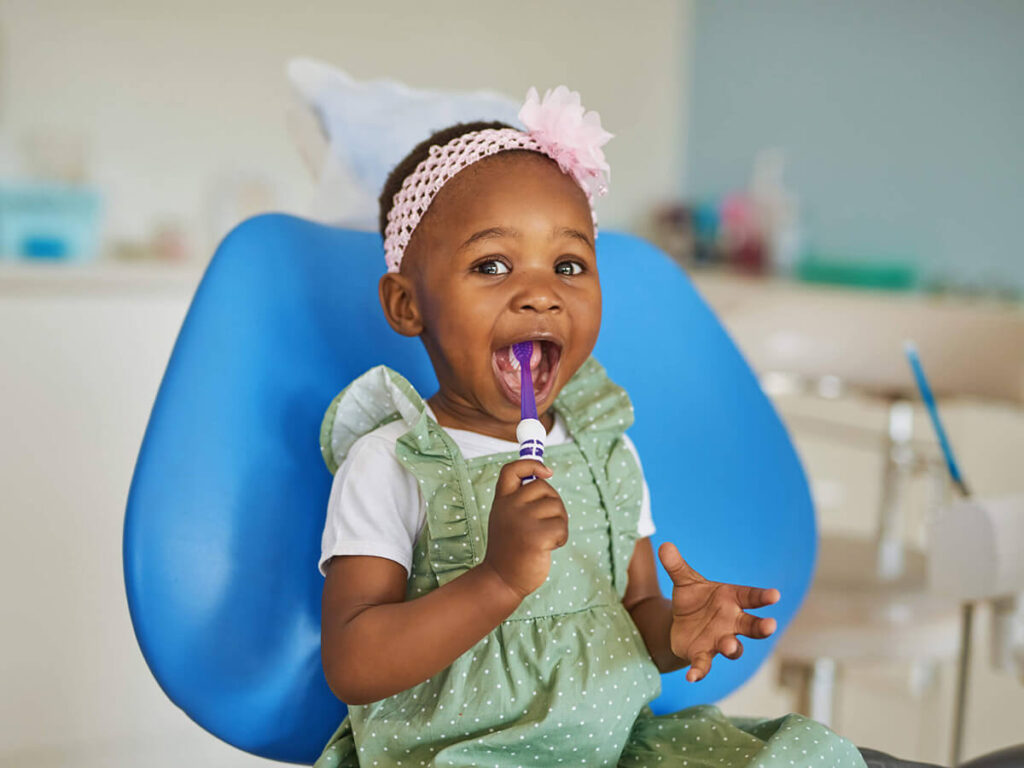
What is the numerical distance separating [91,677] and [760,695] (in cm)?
120

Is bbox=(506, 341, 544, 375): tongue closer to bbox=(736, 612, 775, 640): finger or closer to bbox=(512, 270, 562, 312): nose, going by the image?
bbox=(512, 270, 562, 312): nose

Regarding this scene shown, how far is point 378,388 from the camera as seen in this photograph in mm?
833

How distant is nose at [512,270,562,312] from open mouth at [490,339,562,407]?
3 centimetres

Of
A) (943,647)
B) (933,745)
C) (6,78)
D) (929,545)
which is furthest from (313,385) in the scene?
(6,78)

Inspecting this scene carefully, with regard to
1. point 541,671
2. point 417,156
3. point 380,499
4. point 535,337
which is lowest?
point 541,671

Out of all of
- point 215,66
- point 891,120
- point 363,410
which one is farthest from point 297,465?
point 891,120

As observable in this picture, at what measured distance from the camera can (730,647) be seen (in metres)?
0.70

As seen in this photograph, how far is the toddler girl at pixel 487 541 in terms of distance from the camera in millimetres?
708

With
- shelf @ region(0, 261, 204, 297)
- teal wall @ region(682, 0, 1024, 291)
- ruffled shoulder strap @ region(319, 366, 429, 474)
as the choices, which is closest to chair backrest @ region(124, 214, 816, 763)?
ruffled shoulder strap @ region(319, 366, 429, 474)

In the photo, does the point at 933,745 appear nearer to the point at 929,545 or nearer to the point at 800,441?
the point at 929,545

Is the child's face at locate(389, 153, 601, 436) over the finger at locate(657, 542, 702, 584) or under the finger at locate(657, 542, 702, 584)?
over

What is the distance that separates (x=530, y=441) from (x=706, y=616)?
0.58 feet

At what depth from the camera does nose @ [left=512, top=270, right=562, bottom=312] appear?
0.75m

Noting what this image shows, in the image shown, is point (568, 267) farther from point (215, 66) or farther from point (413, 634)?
point (215, 66)
